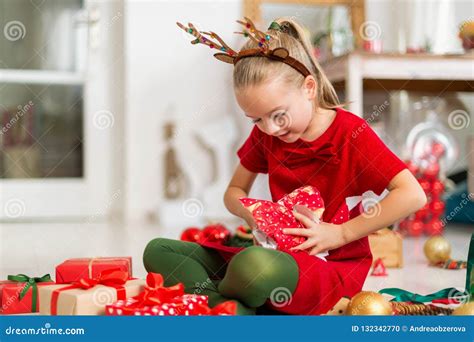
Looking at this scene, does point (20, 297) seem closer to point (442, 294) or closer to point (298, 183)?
point (298, 183)

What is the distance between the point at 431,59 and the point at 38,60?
1697 millimetres

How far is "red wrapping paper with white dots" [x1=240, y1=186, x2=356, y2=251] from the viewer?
3.61ft

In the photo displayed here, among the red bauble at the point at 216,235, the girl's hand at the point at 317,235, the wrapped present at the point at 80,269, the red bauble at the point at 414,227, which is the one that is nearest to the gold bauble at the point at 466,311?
the girl's hand at the point at 317,235

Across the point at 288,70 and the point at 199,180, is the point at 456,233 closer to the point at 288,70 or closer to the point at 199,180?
the point at 199,180

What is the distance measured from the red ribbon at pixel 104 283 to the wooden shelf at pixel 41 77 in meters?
2.13

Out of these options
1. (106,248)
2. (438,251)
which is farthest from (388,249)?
(106,248)

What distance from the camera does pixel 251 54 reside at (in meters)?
1.12

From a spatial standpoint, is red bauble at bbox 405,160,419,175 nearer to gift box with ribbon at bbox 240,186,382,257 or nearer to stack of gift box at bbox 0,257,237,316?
gift box with ribbon at bbox 240,186,382,257

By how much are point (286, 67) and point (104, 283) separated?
1.38ft

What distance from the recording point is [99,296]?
101 cm

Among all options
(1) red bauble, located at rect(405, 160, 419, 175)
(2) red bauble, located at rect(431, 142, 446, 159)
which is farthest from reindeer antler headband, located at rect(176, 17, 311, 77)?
(2) red bauble, located at rect(431, 142, 446, 159)

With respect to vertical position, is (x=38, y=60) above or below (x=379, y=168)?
above

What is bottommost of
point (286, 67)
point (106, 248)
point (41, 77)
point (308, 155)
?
point (106, 248)

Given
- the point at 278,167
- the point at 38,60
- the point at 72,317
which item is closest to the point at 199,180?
the point at 38,60
